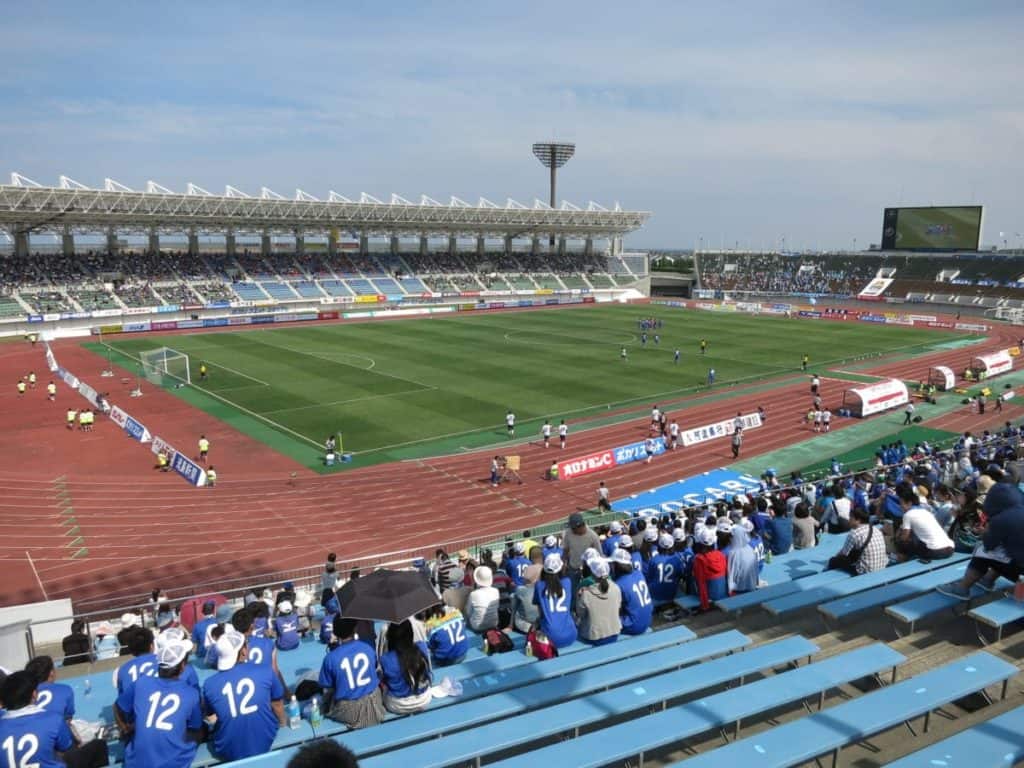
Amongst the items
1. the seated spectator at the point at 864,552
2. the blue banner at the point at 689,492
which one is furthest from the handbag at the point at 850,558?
the blue banner at the point at 689,492

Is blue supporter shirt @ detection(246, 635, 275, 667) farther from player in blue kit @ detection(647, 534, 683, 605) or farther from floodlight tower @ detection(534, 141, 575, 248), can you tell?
floodlight tower @ detection(534, 141, 575, 248)

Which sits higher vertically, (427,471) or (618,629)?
(618,629)

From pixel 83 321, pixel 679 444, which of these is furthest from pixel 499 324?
pixel 679 444

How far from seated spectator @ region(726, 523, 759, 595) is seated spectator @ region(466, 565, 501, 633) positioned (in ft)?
10.0

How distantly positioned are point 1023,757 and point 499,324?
6294 centimetres

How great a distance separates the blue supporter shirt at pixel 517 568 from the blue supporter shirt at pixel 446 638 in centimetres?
347

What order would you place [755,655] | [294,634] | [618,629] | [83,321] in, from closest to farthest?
1. [755,655]
2. [618,629]
3. [294,634]
4. [83,321]

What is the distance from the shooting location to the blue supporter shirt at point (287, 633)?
32.1 ft

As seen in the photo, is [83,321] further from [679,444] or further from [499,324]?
[679,444]

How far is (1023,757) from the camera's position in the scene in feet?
16.6

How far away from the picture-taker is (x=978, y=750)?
5.05 meters

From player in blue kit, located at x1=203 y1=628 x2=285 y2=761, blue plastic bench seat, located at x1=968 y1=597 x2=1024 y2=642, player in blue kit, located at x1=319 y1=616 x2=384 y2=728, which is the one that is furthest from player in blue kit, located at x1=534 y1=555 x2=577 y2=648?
blue plastic bench seat, located at x1=968 y1=597 x2=1024 y2=642

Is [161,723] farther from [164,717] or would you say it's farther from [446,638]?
[446,638]

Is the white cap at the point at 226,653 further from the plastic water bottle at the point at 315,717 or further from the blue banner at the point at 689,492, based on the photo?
the blue banner at the point at 689,492
